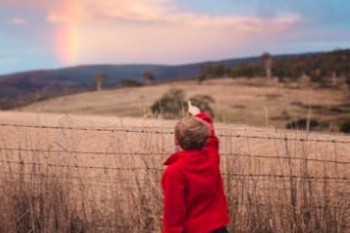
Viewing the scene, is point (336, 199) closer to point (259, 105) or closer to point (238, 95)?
point (259, 105)

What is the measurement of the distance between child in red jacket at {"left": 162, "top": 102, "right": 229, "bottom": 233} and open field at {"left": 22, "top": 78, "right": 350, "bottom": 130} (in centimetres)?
2580

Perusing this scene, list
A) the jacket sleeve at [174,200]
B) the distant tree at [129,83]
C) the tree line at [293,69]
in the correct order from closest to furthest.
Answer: the jacket sleeve at [174,200]
the tree line at [293,69]
the distant tree at [129,83]

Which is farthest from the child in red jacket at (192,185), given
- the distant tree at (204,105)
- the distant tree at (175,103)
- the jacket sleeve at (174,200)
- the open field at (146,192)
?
the distant tree at (175,103)

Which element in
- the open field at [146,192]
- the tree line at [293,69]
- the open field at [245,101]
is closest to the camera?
the open field at [146,192]

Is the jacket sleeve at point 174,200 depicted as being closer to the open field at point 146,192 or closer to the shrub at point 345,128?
the open field at point 146,192

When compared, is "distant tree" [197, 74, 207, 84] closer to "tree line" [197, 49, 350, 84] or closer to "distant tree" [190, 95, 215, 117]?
"tree line" [197, 49, 350, 84]

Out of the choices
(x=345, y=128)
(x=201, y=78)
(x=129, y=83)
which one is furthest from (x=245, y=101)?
(x=129, y=83)

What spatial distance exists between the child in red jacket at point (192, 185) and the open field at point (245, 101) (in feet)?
84.7

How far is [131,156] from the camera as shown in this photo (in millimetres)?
6723

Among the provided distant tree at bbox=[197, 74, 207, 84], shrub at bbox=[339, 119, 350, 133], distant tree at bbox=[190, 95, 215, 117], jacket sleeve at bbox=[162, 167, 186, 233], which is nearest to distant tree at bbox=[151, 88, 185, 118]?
distant tree at bbox=[190, 95, 215, 117]

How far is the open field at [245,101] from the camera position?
35.3 metres

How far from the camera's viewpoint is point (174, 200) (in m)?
4.67

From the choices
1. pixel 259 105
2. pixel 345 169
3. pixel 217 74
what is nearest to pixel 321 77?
pixel 217 74

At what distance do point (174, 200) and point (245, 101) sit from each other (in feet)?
130
